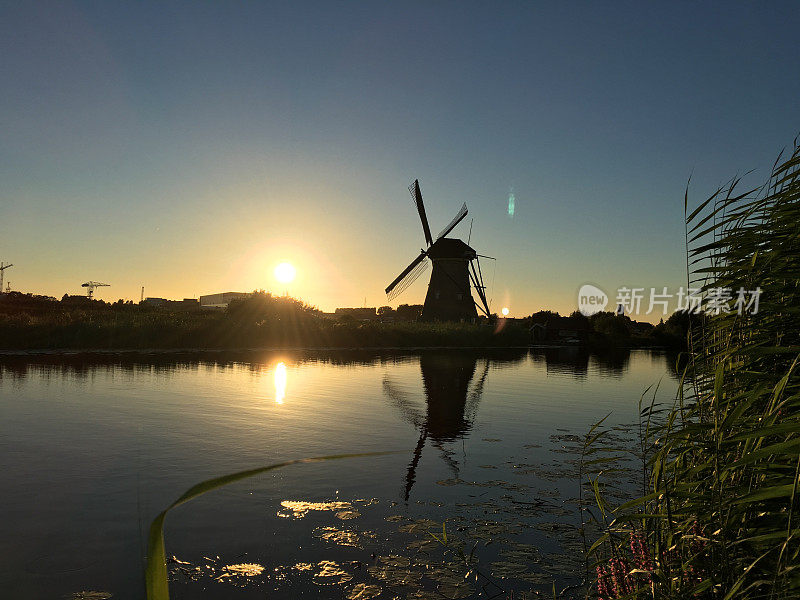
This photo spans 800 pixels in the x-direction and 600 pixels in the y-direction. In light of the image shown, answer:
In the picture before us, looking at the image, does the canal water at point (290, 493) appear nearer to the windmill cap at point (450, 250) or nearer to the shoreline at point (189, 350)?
the shoreline at point (189, 350)

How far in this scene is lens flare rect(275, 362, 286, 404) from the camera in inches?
695

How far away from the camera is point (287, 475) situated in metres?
9.04

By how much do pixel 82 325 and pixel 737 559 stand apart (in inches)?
1456

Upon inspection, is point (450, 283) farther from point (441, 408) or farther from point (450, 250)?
point (441, 408)

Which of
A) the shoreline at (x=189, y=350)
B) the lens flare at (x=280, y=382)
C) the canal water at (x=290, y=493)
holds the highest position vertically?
the shoreline at (x=189, y=350)

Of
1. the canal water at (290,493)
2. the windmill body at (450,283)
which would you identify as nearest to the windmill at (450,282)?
the windmill body at (450,283)

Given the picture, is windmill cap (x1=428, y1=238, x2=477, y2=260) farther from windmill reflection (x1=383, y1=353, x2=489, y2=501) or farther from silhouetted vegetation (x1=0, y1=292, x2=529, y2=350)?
windmill reflection (x1=383, y1=353, x2=489, y2=501)

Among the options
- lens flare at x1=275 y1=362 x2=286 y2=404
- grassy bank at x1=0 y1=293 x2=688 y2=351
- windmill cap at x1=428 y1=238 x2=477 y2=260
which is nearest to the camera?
lens flare at x1=275 y1=362 x2=286 y2=404

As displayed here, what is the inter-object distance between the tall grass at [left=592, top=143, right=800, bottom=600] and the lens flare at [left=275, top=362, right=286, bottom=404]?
13.9 metres

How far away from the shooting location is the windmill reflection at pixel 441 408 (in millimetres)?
11231

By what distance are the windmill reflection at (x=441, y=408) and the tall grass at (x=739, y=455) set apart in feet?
15.4

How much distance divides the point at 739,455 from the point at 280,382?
1915 cm

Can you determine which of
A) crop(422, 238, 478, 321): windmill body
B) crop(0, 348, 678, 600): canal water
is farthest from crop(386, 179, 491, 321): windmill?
crop(0, 348, 678, 600): canal water

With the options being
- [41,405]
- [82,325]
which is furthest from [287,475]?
[82,325]
